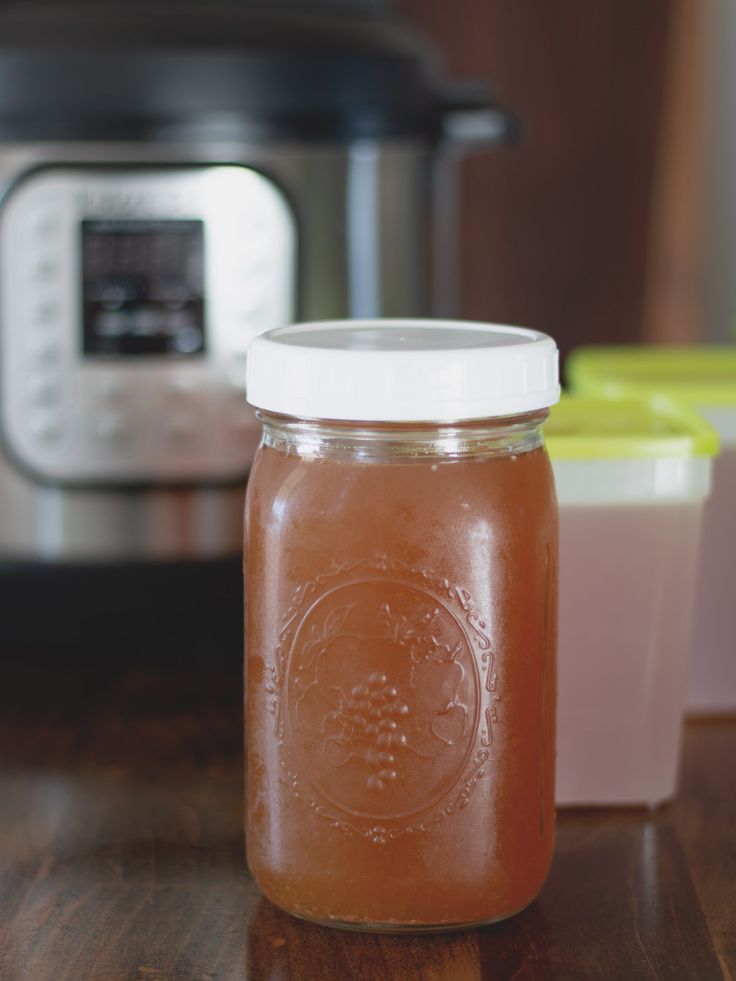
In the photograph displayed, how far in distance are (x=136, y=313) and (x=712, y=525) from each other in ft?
1.12

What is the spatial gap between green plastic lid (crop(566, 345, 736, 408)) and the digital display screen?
0.23 meters

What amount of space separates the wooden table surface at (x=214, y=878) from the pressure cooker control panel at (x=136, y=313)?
15 cm

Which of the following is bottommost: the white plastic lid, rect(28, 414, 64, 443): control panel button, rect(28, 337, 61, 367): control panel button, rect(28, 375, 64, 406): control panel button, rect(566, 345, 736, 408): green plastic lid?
rect(28, 414, 64, 443): control panel button

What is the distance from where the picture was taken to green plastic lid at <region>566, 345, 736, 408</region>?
78 centimetres

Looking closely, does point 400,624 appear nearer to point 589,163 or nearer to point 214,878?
point 214,878

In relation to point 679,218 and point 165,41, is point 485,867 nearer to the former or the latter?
point 165,41

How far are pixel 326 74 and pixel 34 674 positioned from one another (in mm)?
395

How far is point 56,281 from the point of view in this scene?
792 mm

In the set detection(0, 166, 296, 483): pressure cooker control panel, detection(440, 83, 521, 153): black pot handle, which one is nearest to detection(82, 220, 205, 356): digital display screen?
detection(0, 166, 296, 483): pressure cooker control panel

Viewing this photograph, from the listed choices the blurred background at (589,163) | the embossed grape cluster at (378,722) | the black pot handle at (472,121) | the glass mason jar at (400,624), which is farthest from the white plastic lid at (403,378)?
the blurred background at (589,163)

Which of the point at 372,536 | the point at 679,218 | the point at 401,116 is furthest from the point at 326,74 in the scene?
the point at 679,218

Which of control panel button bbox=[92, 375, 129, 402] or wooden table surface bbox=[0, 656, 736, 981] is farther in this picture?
Result: control panel button bbox=[92, 375, 129, 402]

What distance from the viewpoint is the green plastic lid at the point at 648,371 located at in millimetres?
783

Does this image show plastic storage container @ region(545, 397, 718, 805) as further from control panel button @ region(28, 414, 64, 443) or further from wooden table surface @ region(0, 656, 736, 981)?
control panel button @ region(28, 414, 64, 443)
